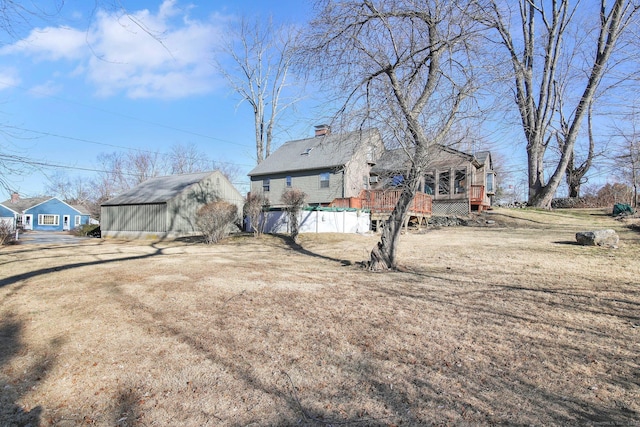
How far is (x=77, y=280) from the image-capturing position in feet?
23.3

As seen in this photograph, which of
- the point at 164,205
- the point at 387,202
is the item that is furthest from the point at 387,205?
the point at 164,205

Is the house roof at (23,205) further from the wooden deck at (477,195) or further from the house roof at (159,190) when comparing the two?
the wooden deck at (477,195)

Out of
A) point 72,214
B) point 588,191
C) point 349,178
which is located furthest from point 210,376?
point 72,214

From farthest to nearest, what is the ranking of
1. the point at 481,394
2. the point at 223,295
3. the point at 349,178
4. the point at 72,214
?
1. the point at 72,214
2. the point at 349,178
3. the point at 223,295
4. the point at 481,394

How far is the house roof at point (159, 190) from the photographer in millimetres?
21797

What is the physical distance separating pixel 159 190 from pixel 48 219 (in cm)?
3111

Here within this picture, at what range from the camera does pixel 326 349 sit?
3.70m

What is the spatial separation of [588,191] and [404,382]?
44965mm

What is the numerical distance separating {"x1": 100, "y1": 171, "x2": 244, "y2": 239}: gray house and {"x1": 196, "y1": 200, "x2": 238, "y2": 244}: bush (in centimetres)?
600

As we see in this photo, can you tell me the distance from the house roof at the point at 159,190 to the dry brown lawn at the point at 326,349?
15078 millimetres

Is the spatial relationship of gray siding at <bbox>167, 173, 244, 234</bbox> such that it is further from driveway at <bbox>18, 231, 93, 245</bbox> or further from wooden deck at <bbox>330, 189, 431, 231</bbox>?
wooden deck at <bbox>330, 189, 431, 231</bbox>

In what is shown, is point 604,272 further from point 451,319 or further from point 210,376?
point 210,376

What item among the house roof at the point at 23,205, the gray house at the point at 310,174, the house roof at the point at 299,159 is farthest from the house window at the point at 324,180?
the house roof at the point at 23,205

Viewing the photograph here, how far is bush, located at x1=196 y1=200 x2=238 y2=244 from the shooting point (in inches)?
615
